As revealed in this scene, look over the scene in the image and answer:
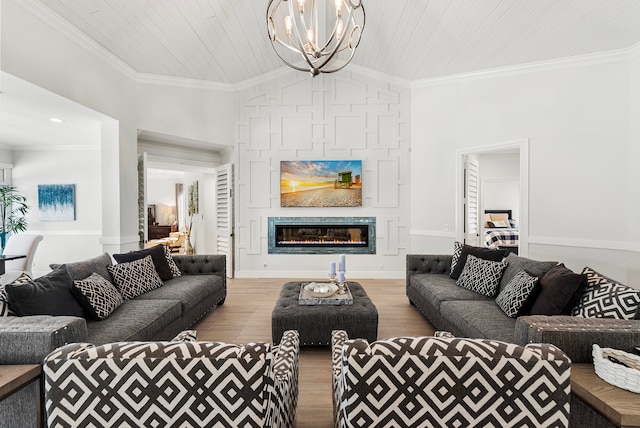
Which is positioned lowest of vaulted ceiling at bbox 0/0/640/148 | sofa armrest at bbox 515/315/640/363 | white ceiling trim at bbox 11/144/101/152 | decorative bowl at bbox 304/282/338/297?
decorative bowl at bbox 304/282/338/297

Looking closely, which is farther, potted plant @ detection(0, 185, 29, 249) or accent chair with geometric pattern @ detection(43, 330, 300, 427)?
potted plant @ detection(0, 185, 29, 249)

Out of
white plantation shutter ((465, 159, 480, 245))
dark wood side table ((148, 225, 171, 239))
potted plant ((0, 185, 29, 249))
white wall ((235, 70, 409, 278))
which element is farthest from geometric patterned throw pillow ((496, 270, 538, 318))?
dark wood side table ((148, 225, 171, 239))

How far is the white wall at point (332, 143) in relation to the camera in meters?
5.77

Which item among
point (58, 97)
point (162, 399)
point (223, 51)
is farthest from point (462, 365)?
point (223, 51)

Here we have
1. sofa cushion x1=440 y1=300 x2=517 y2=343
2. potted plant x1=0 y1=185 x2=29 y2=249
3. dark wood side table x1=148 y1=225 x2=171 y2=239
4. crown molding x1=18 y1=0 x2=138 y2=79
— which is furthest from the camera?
dark wood side table x1=148 y1=225 x2=171 y2=239

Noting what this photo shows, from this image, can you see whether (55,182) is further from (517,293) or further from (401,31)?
(517,293)

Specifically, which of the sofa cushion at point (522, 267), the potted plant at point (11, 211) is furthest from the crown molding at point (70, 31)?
the sofa cushion at point (522, 267)

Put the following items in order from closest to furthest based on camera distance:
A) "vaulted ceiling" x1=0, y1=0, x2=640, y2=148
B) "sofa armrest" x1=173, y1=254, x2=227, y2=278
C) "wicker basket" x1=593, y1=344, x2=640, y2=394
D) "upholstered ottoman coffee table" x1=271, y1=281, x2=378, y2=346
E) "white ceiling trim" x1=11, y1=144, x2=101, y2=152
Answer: "wicker basket" x1=593, y1=344, x2=640, y2=394
"upholstered ottoman coffee table" x1=271, y1=281, x2=378, y2=346
"vaulted ceiling" x1=0, y1=0, x2=640, y2=148
"sofa armrest" x1=173, y1=254, x2=227, y2=278
"white ceiling trim" x1=11, y1=144, x2=101, y2=152

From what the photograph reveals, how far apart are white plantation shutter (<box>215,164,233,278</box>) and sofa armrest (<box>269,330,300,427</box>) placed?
4243 millimetres

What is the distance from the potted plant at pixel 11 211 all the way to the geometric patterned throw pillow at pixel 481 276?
7.92m

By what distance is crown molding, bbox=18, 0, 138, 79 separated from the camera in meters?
2.99

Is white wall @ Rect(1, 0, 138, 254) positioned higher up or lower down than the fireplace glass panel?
higher up

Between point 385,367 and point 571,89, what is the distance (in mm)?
4783

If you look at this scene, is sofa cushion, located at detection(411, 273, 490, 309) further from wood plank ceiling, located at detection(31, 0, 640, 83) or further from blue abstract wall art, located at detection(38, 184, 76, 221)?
blue abstract wall art, located at detection(38, 184, 76, 221)
